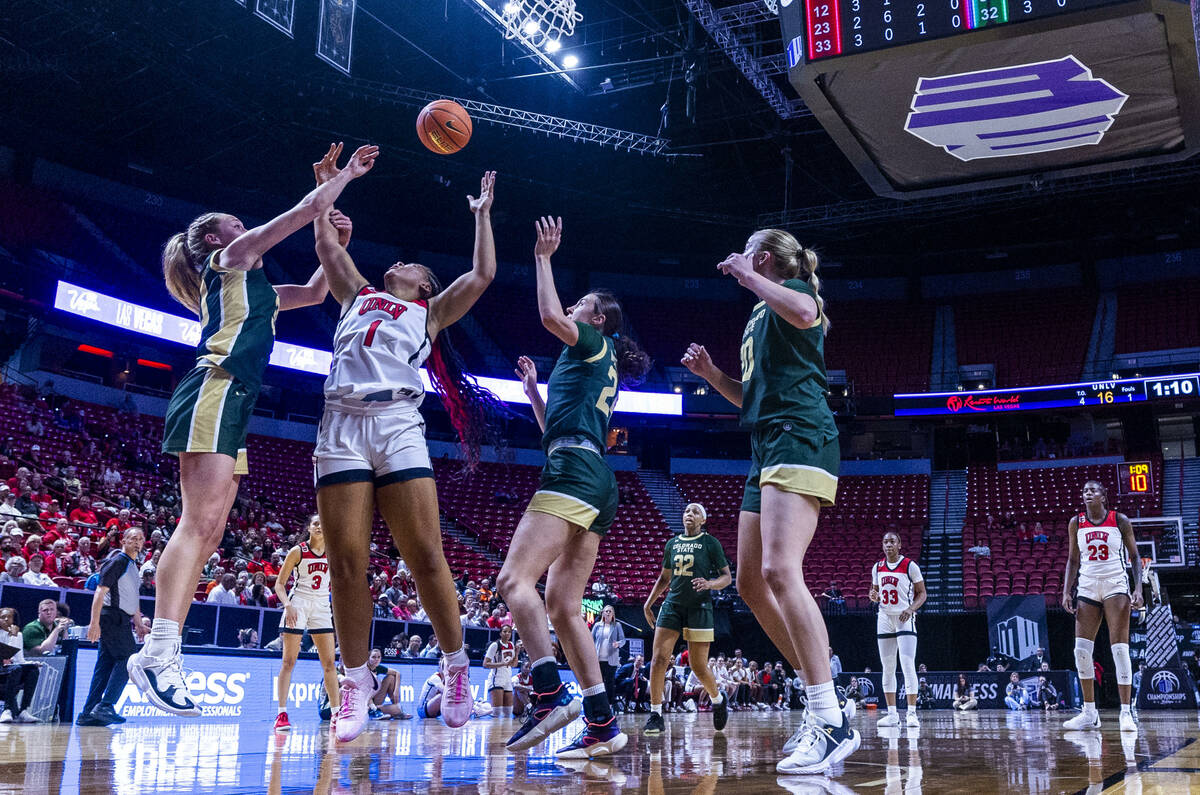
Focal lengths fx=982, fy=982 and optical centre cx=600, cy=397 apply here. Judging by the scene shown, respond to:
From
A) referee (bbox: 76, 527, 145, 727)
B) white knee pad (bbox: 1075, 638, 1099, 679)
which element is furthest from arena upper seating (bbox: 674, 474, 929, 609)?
referee (bbox: 76, 527, 145, 727)

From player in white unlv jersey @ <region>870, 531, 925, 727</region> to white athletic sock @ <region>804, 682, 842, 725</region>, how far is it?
5.81 meters

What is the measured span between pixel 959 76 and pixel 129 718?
898 cm

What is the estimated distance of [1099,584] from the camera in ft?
28.2

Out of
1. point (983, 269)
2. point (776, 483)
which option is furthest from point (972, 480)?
point (776, 483)

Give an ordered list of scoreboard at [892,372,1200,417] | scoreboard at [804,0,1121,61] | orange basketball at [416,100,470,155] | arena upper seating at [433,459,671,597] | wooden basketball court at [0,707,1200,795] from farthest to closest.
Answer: scoreboard at [892,372,1200,417]
arena upper seating at [433,459,671,597]
scoreboard at [804,0,1121,61]
orange basketball at [416,100,470,155]
wooden basketball court at [0,707,1200,795]

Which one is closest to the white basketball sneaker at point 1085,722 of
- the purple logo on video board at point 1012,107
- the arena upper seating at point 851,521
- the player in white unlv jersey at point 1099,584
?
the player in white unlv jersey at point 1099,584

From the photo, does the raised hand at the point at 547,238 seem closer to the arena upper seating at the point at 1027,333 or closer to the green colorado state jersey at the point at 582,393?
the green colorado state jersey at the point at 582,393

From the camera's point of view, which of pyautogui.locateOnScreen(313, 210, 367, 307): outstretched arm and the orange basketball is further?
the orange basketball

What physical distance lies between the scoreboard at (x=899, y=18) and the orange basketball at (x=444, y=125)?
86.6 inches

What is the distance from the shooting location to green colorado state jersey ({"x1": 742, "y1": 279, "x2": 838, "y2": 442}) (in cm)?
430

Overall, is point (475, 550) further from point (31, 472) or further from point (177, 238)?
point (177, 238)

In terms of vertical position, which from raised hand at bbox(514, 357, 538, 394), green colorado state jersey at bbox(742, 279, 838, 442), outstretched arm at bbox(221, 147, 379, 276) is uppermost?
outstretched arm at bbox(221, 147, 379, 276)

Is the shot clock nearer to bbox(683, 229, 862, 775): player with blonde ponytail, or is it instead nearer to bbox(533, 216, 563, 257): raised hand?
bbox(683, 229, 862, 775): player with blonde ponytail

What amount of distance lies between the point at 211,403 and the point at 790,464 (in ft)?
8.08
